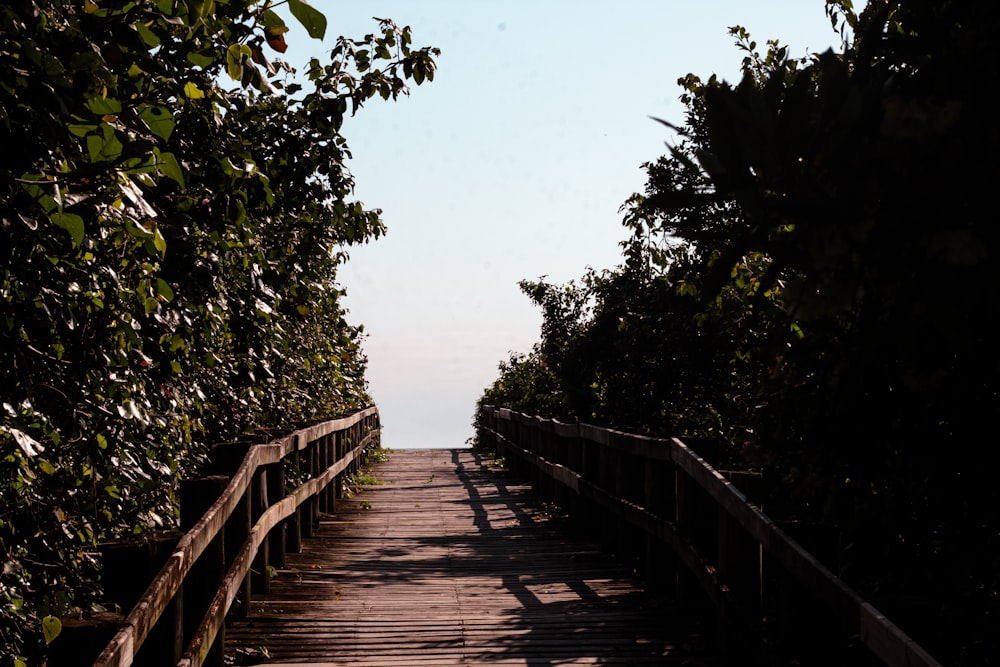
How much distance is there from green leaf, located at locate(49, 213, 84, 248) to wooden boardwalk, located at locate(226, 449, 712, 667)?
3315mm

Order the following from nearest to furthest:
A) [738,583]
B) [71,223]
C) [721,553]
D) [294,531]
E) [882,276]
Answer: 1. [882,276]
2. [71,223]
3. [738,583]
4. [721,553]
5. [294,531]

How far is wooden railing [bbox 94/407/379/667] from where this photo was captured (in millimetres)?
3670

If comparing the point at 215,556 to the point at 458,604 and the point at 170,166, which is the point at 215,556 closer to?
the point at 458,604

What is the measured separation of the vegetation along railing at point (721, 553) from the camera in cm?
368

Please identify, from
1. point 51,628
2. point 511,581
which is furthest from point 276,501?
point 51,628

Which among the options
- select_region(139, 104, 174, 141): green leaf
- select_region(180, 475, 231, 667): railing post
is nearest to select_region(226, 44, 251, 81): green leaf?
select_region(139, 104, 174, 141): green leaf

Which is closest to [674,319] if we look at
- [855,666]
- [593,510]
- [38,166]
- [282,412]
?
[593,510]

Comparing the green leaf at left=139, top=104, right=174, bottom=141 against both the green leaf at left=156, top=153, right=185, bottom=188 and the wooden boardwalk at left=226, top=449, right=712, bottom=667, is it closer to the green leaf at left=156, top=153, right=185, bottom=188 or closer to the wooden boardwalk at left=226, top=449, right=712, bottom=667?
the green leaf at left=156, top=153, right=185, bottom=188

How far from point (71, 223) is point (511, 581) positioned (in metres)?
5.54

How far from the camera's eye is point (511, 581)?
801 cm

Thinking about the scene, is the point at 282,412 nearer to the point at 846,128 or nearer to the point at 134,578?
the point at 134,578

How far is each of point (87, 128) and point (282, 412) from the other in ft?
24.2

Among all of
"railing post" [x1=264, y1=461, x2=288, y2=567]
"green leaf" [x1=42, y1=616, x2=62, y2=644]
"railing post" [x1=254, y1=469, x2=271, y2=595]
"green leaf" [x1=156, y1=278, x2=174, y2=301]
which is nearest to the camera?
"green leaf" [x1=42, y1=616, x2=62, y2=644]

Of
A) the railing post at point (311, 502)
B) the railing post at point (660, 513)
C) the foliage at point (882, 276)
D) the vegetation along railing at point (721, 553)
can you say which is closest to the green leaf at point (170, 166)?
the foliage at point (882, 276)
